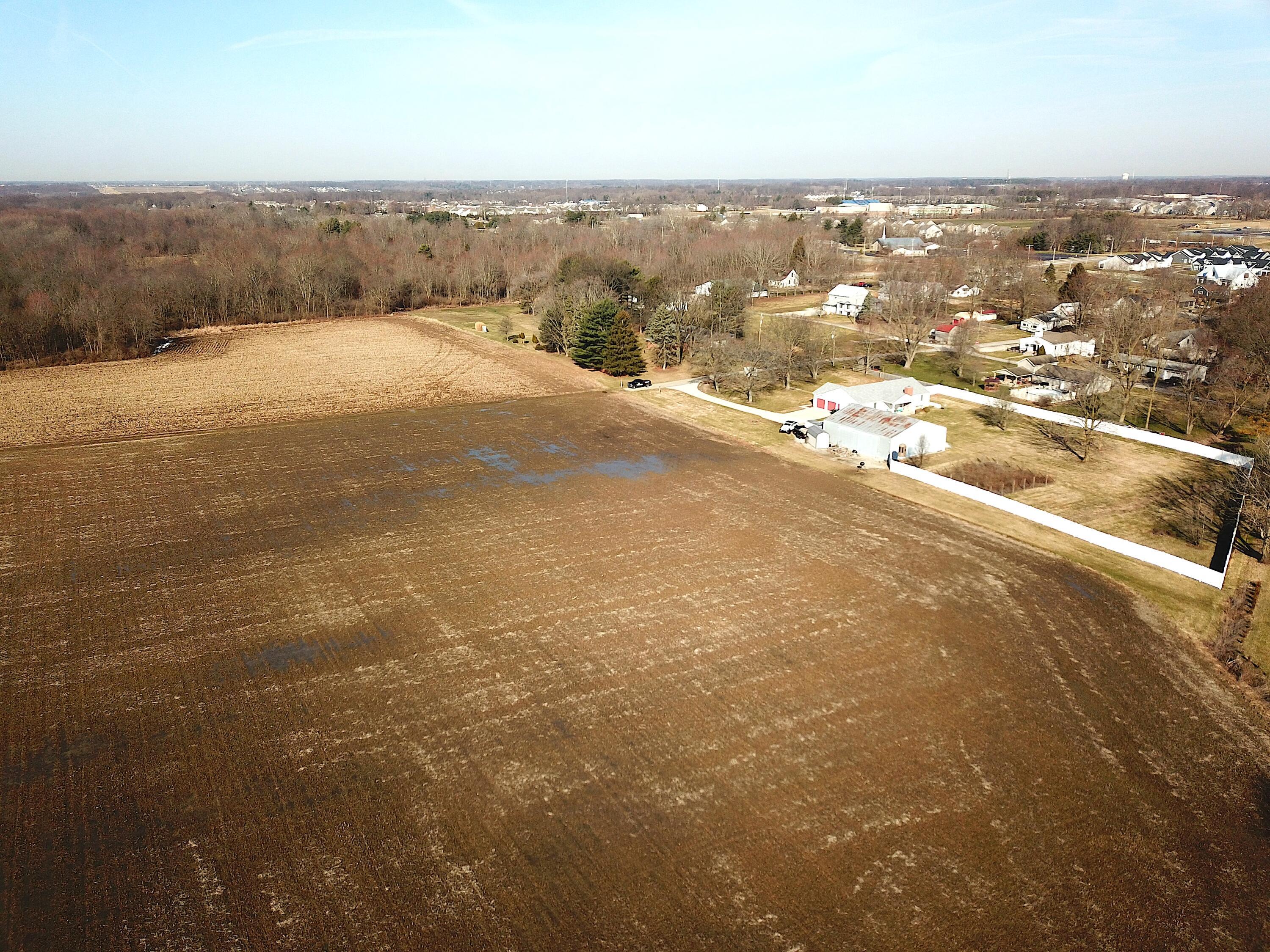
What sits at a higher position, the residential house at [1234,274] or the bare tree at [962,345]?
the residential house at [1234,274]

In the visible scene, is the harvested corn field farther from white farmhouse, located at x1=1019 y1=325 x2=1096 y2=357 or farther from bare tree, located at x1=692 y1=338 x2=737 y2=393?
white farmhouse, located at x1=1019 y1=325 x2=1096 y2=357

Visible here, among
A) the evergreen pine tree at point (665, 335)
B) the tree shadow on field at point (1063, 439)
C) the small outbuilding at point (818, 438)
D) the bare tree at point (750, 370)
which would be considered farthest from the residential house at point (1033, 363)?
the evergreen pine tree at point (665, 335)

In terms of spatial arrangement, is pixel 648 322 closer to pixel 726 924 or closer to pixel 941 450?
pixel 941 450

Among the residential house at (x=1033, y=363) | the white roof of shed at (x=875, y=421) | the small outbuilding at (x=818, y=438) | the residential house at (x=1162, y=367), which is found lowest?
the small outbuilding at (x=818, y=438)

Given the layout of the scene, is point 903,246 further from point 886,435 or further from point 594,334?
point 886,435

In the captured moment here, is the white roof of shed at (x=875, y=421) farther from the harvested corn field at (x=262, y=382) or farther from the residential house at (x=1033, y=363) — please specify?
the harvested corn field at (x=262, y=382)

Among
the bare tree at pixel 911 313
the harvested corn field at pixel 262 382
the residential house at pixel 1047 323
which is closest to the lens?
the harvested corn field at pixel 262 382

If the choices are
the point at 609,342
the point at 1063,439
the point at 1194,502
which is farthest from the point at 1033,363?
the point at 609,342
